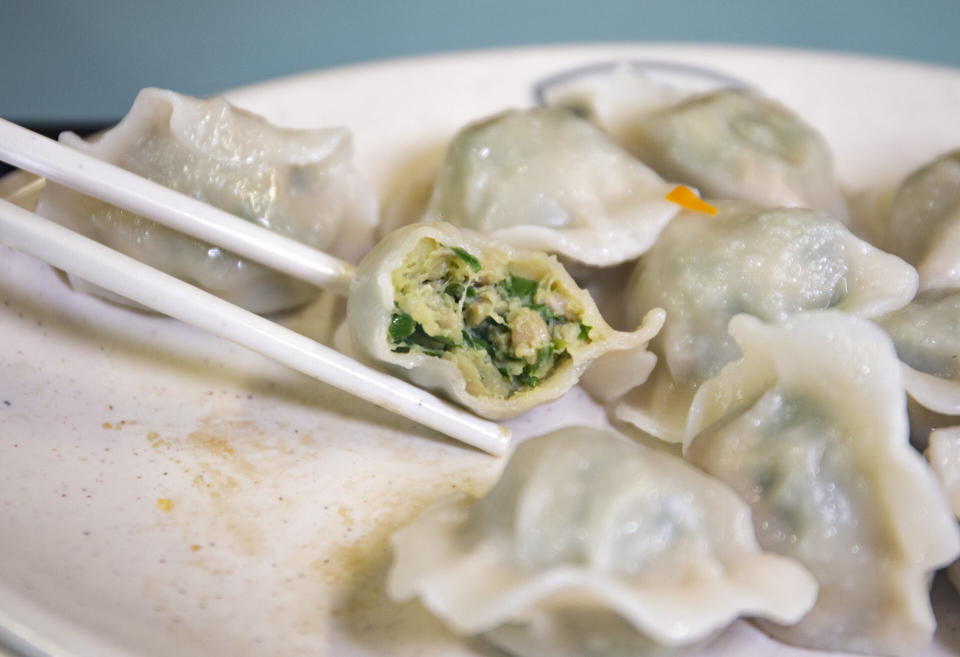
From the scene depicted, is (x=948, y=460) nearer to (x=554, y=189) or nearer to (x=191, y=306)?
(x=554, y=189)

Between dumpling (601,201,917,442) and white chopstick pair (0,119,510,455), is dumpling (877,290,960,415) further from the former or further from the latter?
white chopstick pair (0,119,510,455)

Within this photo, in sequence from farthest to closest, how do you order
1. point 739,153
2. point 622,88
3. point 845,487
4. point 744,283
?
point 622,88
point 739,153
point 744,283
point 845,487

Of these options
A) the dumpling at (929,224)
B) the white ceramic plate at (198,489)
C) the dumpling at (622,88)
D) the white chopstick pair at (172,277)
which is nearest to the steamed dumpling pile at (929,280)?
the dumpling at (929,224)

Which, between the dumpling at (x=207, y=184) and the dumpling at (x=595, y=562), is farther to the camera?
the dumpling at (x=207, y=184)

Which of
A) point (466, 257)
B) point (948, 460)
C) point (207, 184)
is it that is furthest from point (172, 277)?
point (948, 460)

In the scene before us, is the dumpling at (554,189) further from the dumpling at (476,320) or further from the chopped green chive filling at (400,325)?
the chopped green chive filling at (400,325)

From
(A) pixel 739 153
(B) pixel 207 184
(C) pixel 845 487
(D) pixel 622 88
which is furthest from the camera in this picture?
(D) pixel 622 88

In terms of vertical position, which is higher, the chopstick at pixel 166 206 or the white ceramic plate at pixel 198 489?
the chopstick at pixel 166 206
